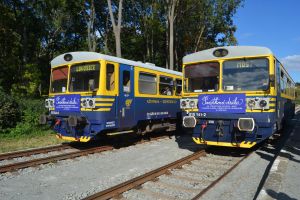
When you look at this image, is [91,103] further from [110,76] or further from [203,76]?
[203,76]

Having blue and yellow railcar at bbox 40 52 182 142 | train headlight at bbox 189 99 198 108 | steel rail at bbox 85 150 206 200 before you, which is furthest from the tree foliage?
steel rail at bbox 85 150 206 200

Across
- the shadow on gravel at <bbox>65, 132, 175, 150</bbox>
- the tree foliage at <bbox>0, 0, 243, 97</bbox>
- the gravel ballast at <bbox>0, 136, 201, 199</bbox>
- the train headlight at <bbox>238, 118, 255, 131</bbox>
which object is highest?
the tree foliage at <bbox>0, 0, 243, 97</bbox>

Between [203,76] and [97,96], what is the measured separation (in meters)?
3.28

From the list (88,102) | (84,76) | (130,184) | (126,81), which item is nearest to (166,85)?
(126,81)

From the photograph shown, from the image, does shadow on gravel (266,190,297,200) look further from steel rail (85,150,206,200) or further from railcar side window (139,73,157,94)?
railcar side window (139,73,157,94)

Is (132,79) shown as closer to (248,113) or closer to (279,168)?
(248,113)

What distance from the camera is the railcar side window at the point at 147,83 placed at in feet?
41.1

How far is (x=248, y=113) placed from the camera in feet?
30.5

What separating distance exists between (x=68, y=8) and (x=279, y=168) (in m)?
26.9

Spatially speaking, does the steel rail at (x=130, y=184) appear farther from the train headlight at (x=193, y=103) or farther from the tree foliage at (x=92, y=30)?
the tree foliage at (x=92, y=30)

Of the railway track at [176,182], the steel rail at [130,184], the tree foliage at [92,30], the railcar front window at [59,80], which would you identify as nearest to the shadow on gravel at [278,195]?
the railway track at [176,182]

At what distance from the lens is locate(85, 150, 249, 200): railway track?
6.41 metres

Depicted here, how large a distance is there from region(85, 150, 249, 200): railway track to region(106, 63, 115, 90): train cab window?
342 cm

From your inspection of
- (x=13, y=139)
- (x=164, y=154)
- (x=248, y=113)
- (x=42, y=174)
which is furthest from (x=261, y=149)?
(x=13, y=139)
